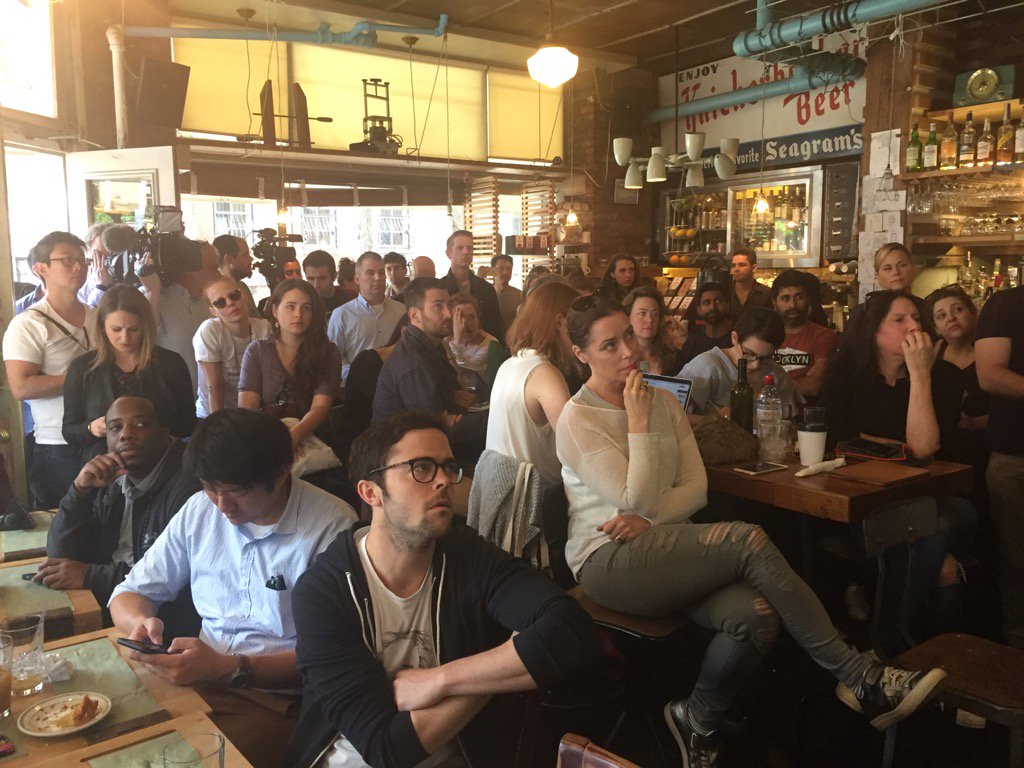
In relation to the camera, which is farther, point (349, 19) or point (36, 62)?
point (349, 19)

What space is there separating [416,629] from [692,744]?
1166 millimetres

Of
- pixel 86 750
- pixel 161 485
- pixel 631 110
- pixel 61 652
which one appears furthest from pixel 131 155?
pixel 631 110

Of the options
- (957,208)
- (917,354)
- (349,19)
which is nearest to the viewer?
(917,354)

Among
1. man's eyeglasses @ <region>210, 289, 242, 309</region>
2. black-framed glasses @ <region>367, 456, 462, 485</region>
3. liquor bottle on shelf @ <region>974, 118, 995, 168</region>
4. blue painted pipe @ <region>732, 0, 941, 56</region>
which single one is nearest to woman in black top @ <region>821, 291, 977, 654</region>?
black-framed glasses @ <region>367, 456, 462, 485</region>

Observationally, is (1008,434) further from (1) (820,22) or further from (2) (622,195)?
(2) (622,195)

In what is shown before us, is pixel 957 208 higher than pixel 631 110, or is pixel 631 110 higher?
pixel 631 110

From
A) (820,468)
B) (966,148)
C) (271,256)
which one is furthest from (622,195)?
(820,468)

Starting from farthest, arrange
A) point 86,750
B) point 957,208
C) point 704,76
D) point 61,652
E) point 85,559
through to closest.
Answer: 1. point 704,76
2. point 957,208
3. point 85,559
4. point 61,652
5. point 86,750

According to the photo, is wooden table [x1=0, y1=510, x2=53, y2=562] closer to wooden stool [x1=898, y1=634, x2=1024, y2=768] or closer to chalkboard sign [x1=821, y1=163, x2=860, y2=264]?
wooden stool [x1=898, y1=634, x2=1024, y2=768]

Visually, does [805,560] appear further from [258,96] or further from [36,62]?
[258,96]

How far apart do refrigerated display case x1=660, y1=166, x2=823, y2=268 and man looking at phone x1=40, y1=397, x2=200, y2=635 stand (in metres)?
7.58

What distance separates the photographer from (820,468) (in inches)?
123

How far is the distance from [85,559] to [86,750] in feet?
4.16

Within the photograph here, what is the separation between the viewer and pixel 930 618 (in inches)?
129
